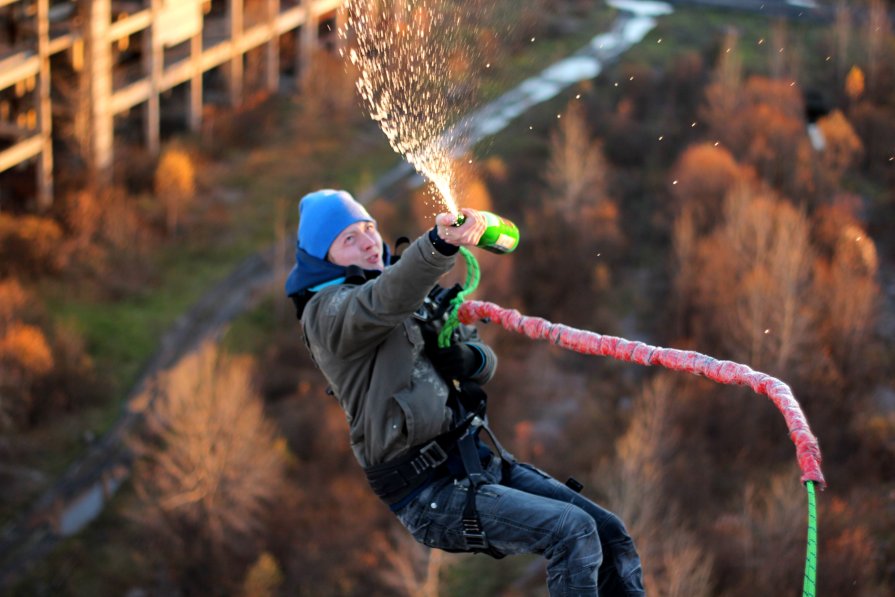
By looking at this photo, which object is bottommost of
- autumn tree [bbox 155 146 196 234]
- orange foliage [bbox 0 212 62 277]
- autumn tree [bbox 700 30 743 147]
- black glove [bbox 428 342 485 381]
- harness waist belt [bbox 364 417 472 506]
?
autumn tree [bbox 700 30 743 147]

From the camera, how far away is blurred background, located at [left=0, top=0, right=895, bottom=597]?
20.8m

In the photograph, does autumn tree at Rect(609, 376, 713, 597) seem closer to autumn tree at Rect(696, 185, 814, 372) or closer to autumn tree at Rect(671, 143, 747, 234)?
autumn tree at Rect(696, 185, 814, 372)

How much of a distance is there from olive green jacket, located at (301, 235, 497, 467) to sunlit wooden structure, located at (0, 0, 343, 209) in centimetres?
1956

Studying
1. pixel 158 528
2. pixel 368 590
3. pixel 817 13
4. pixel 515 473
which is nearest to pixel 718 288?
pixel 368 590

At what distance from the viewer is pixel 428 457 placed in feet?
21.2

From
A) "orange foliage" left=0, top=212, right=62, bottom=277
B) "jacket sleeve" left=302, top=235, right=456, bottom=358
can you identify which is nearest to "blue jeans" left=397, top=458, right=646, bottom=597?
"jacket sleeve" left=302, top=235, right=456, bottom=358

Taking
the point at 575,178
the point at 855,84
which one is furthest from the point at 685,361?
the point at 855,84

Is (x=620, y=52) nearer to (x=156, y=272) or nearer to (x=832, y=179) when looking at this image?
(x=832, y=179)

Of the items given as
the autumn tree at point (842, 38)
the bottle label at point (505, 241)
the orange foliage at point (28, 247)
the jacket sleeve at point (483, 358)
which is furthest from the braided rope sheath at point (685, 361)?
the autumn tree at point (842, 38)

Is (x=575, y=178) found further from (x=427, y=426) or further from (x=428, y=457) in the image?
(x=427, y=426)

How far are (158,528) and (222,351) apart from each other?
4994mm

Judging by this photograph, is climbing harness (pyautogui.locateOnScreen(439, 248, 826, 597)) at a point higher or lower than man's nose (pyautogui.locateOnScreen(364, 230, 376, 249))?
lower

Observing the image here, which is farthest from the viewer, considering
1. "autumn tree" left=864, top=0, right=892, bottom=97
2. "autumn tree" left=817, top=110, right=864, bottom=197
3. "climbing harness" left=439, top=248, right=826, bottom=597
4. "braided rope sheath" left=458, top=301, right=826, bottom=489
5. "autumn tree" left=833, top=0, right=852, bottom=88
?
"autumn tree" left=833, top=0, right=852, bottom=88

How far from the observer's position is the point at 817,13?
4428 cm
